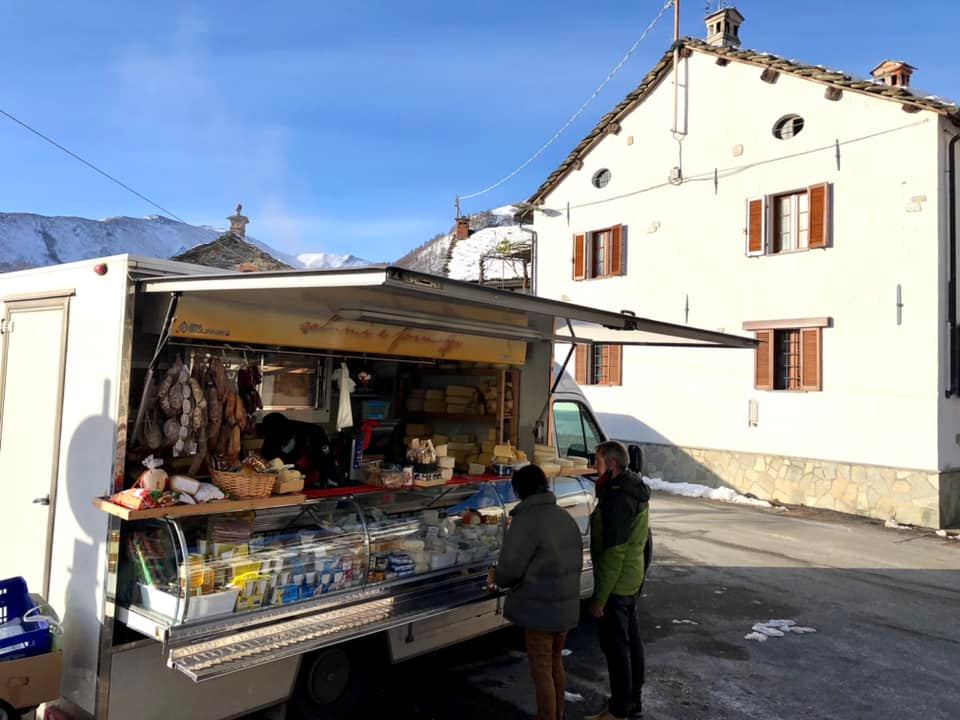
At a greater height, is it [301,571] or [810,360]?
[810,360]

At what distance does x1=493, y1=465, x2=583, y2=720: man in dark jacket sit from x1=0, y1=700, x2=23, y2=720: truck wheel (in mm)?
2300

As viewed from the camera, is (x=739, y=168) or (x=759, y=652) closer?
(x=759, y=652)

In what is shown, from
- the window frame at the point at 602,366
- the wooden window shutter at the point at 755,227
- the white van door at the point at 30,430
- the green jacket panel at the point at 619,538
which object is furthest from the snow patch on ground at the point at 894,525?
the white van door at the point at 30,430

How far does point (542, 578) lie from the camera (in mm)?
3854

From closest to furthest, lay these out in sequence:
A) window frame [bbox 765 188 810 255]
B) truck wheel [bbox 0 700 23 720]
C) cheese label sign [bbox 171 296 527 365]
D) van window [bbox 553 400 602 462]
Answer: truck wheel [bbox 0 700 23 720] < cheese label sign [bbox 171 296 527 365] < van window [bbox 553 400 602 462] < window frame [bbox 765 188 810 255]

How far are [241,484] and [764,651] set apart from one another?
419cm

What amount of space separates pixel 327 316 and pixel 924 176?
10.8m

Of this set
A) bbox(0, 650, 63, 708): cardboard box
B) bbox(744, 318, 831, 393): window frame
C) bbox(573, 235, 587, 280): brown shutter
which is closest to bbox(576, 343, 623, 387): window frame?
bbox(573, 235, 587, 280): brown shutter

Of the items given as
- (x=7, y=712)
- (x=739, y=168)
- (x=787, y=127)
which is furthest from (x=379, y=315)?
(x=787, y=127)

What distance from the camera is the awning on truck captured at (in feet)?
10.8

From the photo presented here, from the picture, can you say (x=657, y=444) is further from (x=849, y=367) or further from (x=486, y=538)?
(x=486, y=538)

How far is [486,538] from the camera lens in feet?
17.5

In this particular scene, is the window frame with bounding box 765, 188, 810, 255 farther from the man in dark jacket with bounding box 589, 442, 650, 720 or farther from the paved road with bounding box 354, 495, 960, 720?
the man in dark jacket with bounding box 589, 442, 650, 720

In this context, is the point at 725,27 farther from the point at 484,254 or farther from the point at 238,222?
the point at 238,222
